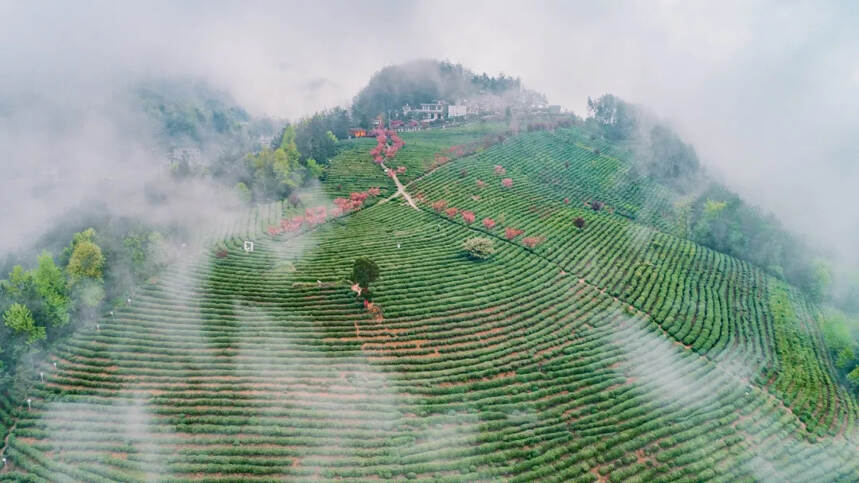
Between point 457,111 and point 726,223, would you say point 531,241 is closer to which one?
point 726,223

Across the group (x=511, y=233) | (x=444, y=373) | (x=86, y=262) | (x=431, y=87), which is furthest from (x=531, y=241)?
(x=431, y=87)

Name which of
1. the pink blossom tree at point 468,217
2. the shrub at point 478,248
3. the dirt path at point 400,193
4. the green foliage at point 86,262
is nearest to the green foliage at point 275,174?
the dirt path at point 400,193

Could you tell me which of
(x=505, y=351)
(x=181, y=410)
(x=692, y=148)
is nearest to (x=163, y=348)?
(x=181, y=410)

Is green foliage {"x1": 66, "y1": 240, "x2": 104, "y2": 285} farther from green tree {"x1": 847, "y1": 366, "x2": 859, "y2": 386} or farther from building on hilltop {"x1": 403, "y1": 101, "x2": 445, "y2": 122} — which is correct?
building on hilltop {"x1": 403, "y1": 101, "x2": 445, "y2": 122}

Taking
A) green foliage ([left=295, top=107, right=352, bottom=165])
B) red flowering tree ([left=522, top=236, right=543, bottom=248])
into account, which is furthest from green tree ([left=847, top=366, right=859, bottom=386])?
green foliage ([left=295, top=107, right=352, bottom=165])

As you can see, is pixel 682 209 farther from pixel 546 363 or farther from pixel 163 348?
pixel 163 348
